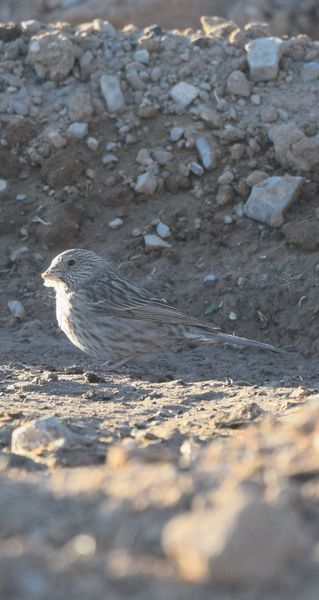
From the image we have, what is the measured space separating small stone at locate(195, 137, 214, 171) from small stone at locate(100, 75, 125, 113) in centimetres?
98

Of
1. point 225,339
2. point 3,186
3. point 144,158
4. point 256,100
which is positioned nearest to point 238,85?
point 256,100

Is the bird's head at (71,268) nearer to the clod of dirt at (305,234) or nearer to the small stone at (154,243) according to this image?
the small stone at (154,243)

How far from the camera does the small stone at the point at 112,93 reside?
11414mm

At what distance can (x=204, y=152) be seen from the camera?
10883 mm

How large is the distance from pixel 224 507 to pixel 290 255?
6.60 meters

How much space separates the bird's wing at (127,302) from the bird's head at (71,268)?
119 millimetres

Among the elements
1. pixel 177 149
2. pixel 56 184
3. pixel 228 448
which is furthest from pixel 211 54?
pixel 228 448

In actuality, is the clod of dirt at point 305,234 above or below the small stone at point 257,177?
below

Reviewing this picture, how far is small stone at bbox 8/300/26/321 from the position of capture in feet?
33.7

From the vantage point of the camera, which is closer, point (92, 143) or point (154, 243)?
point (154, 243)

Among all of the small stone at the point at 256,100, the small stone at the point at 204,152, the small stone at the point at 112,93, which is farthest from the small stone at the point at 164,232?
the small stone at the point at 256,100

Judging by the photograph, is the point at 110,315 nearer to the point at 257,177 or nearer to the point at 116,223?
the point at 116,223

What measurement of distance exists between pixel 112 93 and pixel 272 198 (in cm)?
220

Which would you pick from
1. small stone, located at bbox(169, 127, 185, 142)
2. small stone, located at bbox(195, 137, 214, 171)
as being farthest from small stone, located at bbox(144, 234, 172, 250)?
small stone, located at bbox(169, 127, 185, 142)
